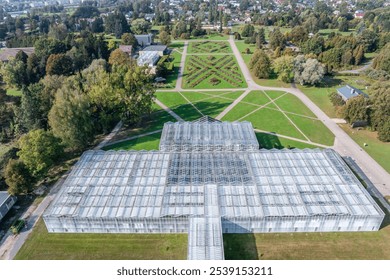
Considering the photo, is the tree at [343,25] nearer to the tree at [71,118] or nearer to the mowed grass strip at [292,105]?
the mowed grass strip at [292,105]

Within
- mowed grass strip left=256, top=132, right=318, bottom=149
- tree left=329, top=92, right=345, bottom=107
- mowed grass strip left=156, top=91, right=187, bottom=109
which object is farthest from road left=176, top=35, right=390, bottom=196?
mowed grass strip left=256, top=132, right=318, bottom=149

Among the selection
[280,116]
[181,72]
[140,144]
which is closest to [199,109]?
[280,116]

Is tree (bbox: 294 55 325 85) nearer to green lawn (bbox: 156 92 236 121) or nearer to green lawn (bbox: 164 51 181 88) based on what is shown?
green lawn (bbox: 156 92 236 121)

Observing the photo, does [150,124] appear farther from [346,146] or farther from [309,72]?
[309,72]

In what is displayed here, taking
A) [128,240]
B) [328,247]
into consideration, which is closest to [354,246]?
[328,247]
